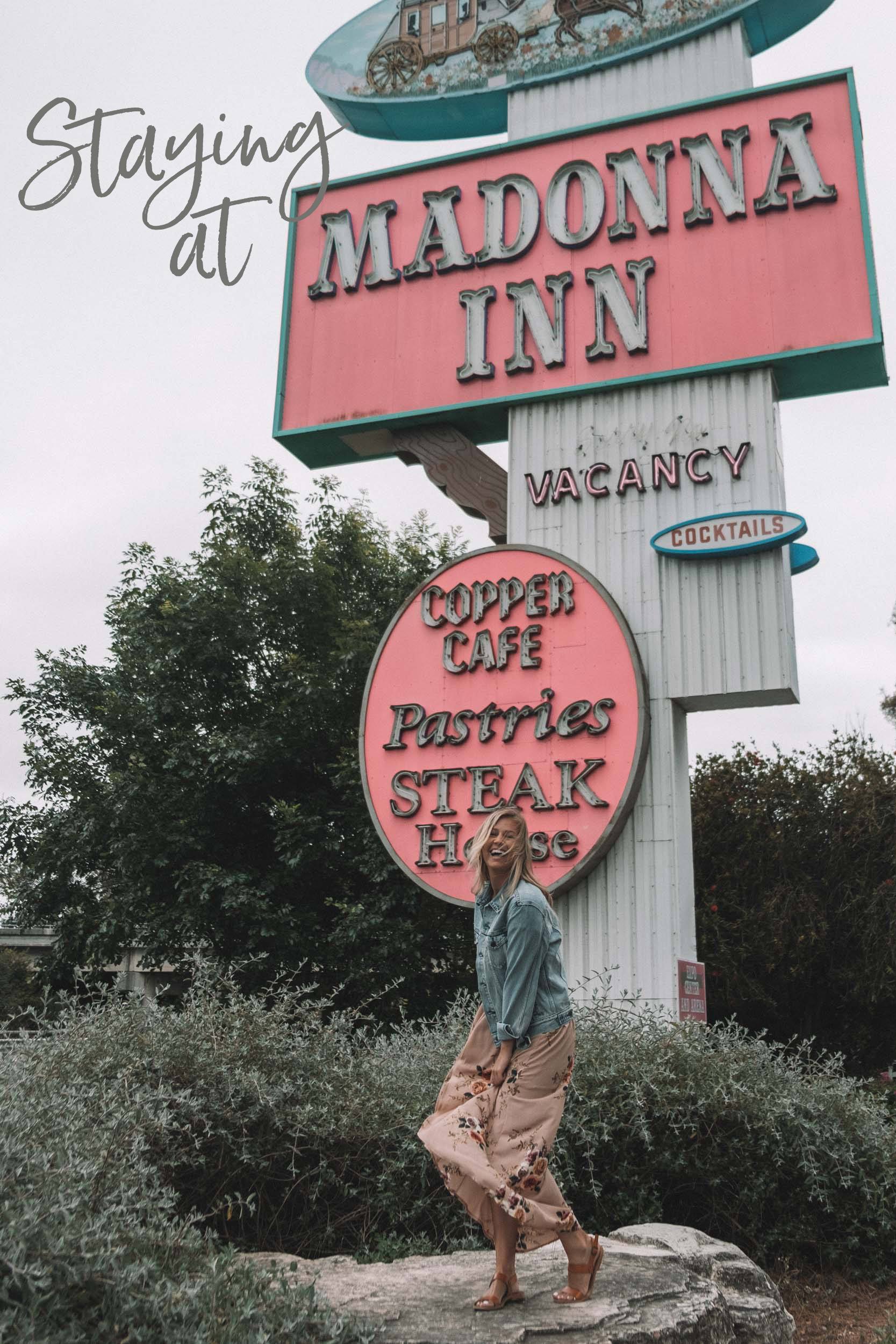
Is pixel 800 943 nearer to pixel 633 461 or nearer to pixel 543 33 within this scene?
pixel 633 461

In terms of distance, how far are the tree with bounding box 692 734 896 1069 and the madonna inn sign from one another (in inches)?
304

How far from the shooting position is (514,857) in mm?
4820

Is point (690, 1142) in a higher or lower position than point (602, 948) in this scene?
lower

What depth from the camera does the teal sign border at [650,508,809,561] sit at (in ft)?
32.6

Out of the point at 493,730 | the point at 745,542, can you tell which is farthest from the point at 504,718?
the point at 745,542

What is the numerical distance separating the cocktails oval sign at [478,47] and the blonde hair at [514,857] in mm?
10562

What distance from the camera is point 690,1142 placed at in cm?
694

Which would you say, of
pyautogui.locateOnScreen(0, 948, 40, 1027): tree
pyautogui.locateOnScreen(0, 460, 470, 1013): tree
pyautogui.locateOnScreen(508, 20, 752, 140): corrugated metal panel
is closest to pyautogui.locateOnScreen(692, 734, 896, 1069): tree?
pyautogui.locateOnScreen(0, 460, 470, 1013): tree

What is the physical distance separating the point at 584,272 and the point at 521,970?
9069 mm

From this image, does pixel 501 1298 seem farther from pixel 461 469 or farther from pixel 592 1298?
pixel 461 469

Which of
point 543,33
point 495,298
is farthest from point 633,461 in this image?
point 543,33

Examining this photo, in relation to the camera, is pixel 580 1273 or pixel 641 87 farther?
pixel 641 87

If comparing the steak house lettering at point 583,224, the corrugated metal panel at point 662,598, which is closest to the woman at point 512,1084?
the corrugated metal panel at point 662,598

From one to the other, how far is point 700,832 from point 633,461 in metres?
9.91
